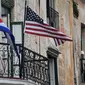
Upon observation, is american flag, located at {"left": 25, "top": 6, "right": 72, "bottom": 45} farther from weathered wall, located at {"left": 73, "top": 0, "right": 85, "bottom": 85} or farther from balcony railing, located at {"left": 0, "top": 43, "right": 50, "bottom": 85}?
weathered wall, located at {"left": 73, "top": 0, "right": 85, "bottom": 85}

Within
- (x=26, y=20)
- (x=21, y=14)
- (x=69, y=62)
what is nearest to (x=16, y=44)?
(x=26, y=20)

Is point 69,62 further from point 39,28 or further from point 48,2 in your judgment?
point 39,28

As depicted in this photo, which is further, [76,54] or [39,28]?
[76,54]

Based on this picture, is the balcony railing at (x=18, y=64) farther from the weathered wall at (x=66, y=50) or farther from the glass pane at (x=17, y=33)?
the weathered wall at (x=66, y=50)

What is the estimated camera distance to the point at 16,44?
71.7 feet

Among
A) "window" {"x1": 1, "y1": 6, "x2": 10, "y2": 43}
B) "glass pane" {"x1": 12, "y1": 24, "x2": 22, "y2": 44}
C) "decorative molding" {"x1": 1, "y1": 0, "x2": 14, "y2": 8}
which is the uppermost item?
"decorative molding" {"x1": 1, "y1": 0, "x2": 14, "y2": 8}

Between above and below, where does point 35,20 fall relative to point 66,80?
above

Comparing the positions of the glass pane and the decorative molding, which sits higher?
the decorative molding

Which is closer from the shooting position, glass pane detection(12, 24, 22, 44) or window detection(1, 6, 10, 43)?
glass pane detection(12, 24, 22, 44)

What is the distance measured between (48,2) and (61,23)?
219 cm

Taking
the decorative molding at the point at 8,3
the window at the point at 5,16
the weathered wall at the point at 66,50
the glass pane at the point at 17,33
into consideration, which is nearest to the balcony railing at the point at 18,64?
A: the glass pane at the point at 17,33

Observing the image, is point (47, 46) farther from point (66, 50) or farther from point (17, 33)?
point (17, 33)

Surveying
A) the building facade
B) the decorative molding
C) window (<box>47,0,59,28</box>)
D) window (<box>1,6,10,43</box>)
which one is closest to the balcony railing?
the building facade

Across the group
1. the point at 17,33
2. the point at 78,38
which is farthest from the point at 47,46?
the point at 78,38
